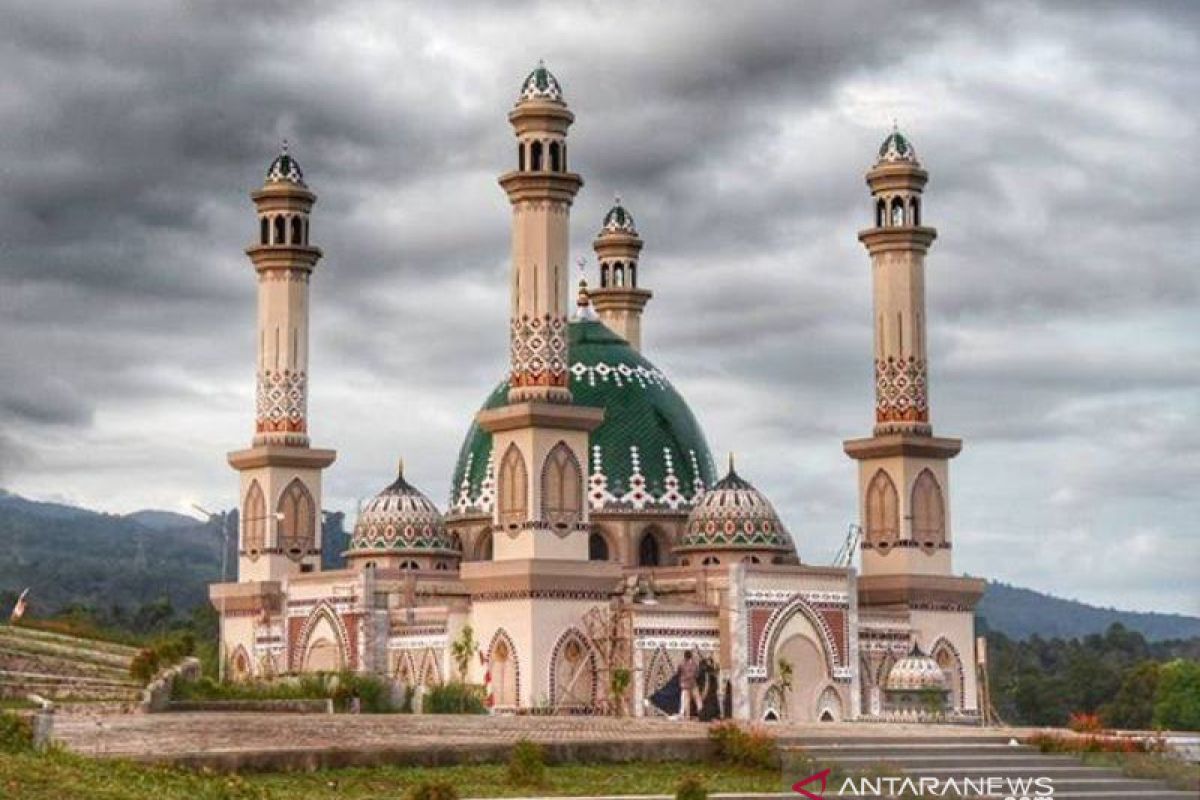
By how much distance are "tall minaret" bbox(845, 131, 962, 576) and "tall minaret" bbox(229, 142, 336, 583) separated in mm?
11731

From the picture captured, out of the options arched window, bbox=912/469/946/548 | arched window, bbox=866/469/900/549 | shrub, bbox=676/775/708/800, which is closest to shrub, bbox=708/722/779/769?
shrub, bbox=676/775/708/800

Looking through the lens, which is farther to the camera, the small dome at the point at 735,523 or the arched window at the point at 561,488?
Answer: the small dome at the point at 735,523

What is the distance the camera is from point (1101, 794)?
22.0 m

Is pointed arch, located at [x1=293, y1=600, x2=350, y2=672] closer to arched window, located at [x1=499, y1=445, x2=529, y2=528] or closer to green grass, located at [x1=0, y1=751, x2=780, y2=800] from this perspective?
arched window, located at [x1=499, y1=445, x2=529, y2=528]

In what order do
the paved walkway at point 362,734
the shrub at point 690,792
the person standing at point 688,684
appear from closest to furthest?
the shrub at point 690,792 < the paved walkway at point 362,734 < the person standing at point 688,684

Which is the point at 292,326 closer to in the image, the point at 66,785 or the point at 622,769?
the point at 622,769

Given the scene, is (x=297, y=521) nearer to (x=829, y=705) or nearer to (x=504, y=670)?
(x=504, y=670)

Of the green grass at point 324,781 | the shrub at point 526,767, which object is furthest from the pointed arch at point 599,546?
the shrub at point 526,767

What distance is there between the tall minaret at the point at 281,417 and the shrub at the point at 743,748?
2706cm

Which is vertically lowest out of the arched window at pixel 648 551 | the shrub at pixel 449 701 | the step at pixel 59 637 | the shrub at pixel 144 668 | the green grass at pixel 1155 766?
the green grass at pixel 1155 766

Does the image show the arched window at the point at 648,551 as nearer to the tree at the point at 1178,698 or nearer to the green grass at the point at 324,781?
the tree at the point at 1178,698

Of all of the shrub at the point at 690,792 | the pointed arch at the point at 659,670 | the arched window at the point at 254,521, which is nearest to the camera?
the shrub at the point at 690,792

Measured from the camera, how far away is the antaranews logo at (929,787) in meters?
21.0

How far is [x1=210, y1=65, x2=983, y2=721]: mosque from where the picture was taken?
4247cm
